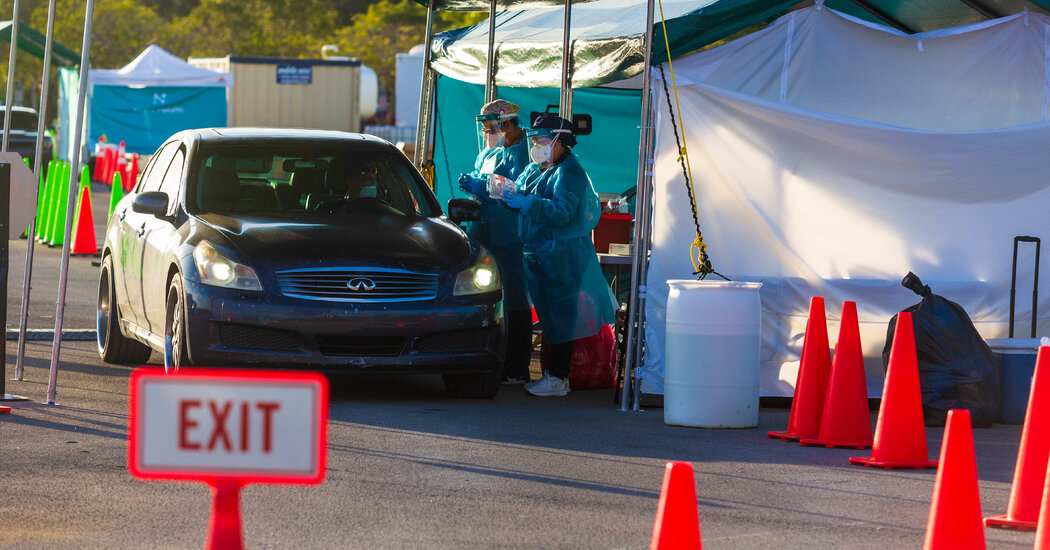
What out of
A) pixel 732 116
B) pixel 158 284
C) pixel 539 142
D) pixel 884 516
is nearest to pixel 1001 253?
pixel 732 116

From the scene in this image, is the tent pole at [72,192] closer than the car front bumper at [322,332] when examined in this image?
Yes

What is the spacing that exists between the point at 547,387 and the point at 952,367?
244cm

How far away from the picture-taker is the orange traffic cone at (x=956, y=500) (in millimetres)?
5266

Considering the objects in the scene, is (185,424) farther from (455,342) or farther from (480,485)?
(455,342)

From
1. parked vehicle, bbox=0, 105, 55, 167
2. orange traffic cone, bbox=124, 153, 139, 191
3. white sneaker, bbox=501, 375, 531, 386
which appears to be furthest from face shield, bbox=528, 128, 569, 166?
parked vehicle, bbox=0, 105, 55, 167

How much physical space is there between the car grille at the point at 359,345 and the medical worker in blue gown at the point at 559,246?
1241 millimetres

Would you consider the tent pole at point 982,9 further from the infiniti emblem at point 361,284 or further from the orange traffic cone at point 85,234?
the orange traffic cone at point 85,234

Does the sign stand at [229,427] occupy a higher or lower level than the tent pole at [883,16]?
lower

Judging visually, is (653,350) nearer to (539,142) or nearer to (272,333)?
(539,142)

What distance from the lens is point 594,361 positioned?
10367mm

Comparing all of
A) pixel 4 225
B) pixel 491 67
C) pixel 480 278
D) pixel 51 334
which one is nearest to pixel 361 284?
pixel 480 278

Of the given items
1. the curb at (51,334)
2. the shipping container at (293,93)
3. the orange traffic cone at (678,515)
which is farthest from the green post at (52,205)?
the shipping container at (293,93)

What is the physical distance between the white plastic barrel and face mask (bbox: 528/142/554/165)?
1.46 metres

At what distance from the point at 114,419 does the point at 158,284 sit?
1.30m
